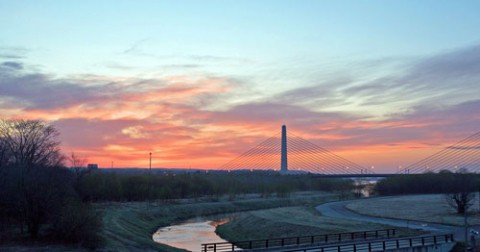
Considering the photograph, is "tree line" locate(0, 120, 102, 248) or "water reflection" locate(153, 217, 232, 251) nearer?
"tree line" locate(0, 120, 102, 248)

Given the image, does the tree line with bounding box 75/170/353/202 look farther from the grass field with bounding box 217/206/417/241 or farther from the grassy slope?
the grass field with bounding box 217/206/417/241

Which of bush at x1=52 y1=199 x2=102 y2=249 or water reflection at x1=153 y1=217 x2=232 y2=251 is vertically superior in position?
bush at x1=52 y1=199 x2=102 y2=249

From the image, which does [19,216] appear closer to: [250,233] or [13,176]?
[13,176]

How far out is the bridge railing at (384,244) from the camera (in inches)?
1489

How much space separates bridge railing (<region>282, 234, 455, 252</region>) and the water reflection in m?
18.4

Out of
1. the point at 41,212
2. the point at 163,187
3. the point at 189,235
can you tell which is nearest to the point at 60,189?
the point at 41,212

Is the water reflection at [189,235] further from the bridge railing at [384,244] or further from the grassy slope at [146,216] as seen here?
the bridge railing at [384,244]

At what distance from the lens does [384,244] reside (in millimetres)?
38562

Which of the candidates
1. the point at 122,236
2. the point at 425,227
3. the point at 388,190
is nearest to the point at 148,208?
the point at 122,236

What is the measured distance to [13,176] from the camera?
178 ft

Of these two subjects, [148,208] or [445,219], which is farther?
[148,208]

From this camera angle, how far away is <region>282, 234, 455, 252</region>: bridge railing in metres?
37.8

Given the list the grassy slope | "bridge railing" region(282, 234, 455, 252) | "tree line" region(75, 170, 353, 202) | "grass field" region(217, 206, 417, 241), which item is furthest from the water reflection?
"tree line" region(75, 170, 353, 202)

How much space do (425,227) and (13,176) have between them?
46.9 metres
